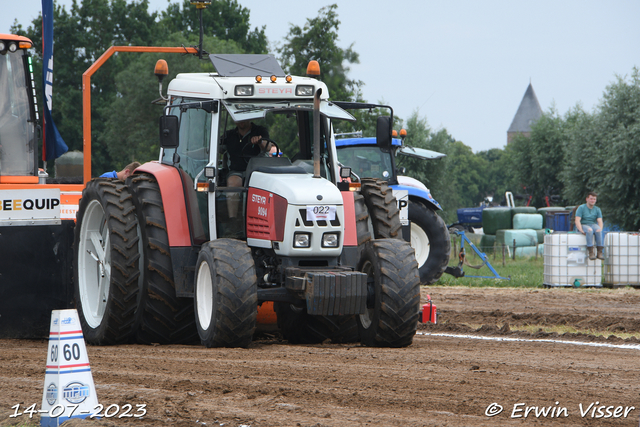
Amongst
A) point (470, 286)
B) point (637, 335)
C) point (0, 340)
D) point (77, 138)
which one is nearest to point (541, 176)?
point (77, 138)

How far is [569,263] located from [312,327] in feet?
32.9

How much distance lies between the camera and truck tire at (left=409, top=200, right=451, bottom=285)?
16922 millimetres

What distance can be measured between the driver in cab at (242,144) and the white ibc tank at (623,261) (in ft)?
37.4

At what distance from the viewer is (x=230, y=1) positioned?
64125 mm

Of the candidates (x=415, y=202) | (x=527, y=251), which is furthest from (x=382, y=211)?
(x=527, y=251)

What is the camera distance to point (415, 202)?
56.2 ft

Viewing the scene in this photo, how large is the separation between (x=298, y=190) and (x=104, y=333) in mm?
2842

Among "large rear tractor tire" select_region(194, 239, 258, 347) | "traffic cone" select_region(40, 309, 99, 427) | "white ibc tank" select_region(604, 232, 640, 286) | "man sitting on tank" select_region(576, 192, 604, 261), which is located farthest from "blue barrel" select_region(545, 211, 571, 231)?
"traffic cone" select_region(40, 309, 99, 427)

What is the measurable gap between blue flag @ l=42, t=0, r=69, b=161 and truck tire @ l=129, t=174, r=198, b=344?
438 cm

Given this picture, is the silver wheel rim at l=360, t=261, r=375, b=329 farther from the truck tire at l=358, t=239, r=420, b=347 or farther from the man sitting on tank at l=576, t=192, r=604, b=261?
the man sitting on tank at l=576, t=192, r=604, b=261

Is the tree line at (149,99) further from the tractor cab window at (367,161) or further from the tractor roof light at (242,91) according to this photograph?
the tractor roof light at (242,91)

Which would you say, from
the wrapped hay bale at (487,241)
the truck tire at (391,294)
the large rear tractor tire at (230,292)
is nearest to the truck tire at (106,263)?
the large rear tractor tire at (230,292)

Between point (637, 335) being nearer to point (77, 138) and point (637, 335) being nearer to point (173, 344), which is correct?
Result: point (173, 344)

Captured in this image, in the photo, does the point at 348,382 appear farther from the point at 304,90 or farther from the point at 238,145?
the point at 304,90
